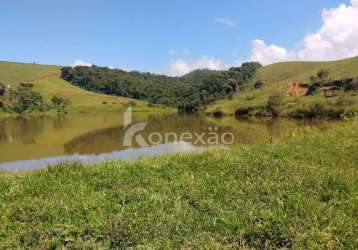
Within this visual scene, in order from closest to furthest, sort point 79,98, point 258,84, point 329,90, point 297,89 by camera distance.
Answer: point 329,90
point 297,89
point 258,84
point 79,98

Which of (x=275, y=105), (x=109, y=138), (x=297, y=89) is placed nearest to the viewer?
(x=109, y=138)

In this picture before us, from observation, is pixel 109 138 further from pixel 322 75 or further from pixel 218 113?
pixel 322 75

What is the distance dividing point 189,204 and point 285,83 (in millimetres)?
140502

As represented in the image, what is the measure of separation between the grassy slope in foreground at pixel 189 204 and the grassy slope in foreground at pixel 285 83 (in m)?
63.2

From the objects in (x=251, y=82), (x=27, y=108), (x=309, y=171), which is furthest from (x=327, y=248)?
(x=251, y=82)

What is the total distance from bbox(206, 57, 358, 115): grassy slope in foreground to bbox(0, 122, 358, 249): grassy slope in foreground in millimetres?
63227

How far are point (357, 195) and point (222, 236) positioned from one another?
118 inches

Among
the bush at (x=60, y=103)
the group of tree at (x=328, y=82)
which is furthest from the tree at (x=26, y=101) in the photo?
the group of tree at (x=328, y=82)

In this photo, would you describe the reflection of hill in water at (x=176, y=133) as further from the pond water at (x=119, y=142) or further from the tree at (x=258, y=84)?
the tree at (x=258, y=84)

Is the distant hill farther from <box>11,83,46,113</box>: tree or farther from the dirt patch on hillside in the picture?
<box>11,83,46,113</box>: tree

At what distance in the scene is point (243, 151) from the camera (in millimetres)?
12344

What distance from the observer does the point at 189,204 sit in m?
7.66

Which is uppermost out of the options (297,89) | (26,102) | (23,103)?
(297,89)

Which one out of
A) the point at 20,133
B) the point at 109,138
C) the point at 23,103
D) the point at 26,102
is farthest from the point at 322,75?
the point at 23,103
